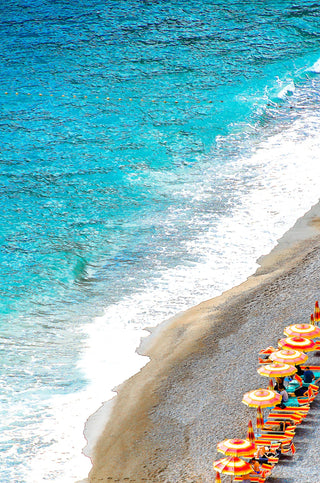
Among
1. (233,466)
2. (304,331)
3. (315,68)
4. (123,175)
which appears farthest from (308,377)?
(315,68)

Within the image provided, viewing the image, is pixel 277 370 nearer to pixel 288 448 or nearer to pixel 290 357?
pixel 290 357

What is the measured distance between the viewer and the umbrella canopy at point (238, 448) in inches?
592

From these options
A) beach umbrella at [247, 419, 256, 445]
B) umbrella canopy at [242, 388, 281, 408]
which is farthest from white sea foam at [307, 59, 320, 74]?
beach umbrella at [247, 419, 256, 445]

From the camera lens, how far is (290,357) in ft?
59.4

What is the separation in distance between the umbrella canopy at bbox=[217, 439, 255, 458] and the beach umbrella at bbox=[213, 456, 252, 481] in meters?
0.12

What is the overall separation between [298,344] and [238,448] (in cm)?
436

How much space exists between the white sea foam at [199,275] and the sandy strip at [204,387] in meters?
0.68

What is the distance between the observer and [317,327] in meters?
19.5

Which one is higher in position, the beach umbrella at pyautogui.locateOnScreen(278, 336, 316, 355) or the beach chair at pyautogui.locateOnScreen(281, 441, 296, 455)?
the beach umbrella at pyautogui.locateOnScreen(278, 336, 316, 355)

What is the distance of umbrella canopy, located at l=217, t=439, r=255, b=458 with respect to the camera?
1504 centimetres

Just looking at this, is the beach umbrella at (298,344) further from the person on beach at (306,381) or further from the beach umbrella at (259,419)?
the beach umbrella at (259,419)

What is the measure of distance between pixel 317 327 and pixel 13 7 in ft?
161

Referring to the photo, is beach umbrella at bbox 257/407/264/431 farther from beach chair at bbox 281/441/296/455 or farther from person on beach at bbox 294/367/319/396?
person on beach at bbox 294/367/319/396

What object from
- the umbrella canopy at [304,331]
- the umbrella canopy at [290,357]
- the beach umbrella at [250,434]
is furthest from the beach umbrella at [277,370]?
the beach umbrella at [250,434]
